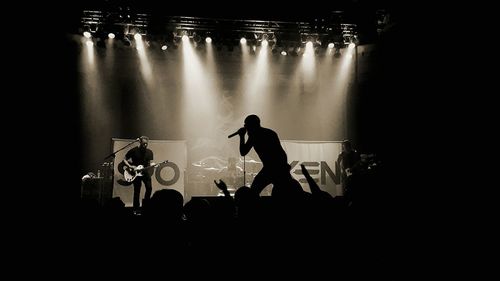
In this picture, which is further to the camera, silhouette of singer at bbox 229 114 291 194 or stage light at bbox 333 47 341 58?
stage light at bbox 333 47 341 58

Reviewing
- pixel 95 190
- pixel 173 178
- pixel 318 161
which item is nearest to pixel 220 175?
pixel 173 178

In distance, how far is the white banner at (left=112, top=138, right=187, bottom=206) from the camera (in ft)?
27.8

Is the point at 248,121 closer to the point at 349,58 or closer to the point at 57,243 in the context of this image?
the point at 57,243

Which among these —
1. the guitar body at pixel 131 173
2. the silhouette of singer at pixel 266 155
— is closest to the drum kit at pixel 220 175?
the guitar body at pixel 131 173

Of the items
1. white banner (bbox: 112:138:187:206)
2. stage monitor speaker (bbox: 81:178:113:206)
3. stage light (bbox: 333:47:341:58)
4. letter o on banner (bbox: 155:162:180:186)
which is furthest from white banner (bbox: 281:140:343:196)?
stage monitor speaker (bbox: 81:178:113:206)

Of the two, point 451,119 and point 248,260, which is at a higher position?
point 451,119

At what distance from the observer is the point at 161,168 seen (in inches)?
350

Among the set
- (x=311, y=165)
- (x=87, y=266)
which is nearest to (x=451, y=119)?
(x=311, y=165)

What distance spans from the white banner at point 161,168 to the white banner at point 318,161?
2809 millimetres

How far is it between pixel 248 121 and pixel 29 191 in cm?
403

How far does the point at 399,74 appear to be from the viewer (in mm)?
7906

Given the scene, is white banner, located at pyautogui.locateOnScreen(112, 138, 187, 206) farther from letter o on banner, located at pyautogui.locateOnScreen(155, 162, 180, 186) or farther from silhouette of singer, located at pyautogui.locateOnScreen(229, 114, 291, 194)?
silhouette of singer, located at pyautogui.locateOnScreen(229, 114, 291, 194)

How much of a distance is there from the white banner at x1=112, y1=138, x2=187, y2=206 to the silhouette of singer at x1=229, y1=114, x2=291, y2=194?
4.82m

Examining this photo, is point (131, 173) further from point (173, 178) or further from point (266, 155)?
point (266, 155)
